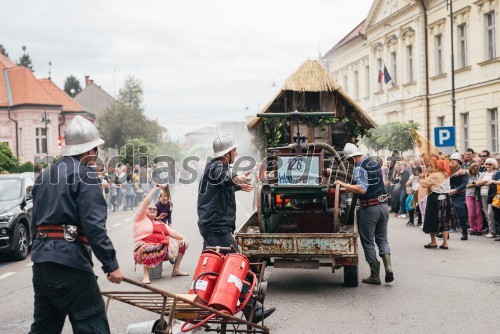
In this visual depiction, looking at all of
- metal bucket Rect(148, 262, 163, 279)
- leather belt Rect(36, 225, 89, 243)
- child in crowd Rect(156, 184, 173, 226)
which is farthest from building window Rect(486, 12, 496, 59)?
leather belt Rect(36, 225, 89, 243)

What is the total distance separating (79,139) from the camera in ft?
15.8

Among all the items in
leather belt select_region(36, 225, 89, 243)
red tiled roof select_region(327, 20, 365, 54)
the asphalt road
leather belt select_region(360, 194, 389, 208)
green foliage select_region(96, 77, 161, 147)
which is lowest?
the asphalt road

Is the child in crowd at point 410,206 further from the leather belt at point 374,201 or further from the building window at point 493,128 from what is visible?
the building window at point 493,128

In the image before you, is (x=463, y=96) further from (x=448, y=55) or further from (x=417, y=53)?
(x=417, y=53)

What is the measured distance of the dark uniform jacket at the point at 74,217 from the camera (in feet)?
14.8

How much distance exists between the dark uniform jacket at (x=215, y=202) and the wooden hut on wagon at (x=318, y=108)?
5.58m

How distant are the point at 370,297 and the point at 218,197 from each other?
251cm

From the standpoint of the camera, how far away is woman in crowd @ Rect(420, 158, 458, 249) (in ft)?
42.2

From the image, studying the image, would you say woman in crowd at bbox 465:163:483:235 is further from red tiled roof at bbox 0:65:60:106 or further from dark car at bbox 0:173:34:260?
red tiled roof at bbox 0:65:60:106

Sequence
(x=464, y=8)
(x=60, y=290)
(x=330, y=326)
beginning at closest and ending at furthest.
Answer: (x=60, y=290)
(x=330, y=326)
(x=464, y=8)

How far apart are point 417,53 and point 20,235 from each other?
94.6ft

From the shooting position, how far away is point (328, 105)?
12.9 meters

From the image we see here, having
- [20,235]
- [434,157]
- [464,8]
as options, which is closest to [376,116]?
[464,8]

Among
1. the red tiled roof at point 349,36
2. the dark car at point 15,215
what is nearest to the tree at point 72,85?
the red tiled roof at point 349,36
